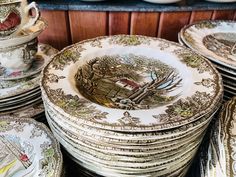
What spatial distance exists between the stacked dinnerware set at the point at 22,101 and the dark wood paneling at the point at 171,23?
33 cm

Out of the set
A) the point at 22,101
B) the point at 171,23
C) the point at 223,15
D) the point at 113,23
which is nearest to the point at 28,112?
the point at 22,101

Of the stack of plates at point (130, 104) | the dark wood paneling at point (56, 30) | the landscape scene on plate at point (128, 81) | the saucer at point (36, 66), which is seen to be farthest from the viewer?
the dark wood paneling at point (56, 30)

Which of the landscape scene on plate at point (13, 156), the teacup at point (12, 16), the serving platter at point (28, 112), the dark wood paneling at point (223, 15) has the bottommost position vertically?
the serving platter at point (28, 112)

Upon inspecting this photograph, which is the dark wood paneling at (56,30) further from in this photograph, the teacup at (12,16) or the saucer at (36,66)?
the teacup at (12,16)

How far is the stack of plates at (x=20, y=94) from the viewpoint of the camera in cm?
60

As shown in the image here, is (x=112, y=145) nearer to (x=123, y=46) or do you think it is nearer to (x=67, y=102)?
(x=67, y=102)

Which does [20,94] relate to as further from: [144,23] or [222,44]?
[222,44]

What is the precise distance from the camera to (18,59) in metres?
0.62

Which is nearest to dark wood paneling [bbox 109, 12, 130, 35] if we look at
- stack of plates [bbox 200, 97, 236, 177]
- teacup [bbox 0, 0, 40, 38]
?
teacup [bbox 0, 0, 40, 38]

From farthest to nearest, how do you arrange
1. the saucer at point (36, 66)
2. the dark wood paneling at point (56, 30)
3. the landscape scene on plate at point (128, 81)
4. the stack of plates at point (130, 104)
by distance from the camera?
the dark wood paneling at point (56, 30) < the saucer at point (36, 66) < the landscape scene on plate at point (128, 81) < the stack of plates at point (130, 104)

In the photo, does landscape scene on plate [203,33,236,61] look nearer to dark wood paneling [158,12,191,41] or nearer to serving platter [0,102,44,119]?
dark wood paneling [158,12,191,41]

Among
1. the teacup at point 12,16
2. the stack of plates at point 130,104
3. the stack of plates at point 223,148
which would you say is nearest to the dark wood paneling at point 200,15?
the stack of plates at point 130,104

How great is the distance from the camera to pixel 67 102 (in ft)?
1.51

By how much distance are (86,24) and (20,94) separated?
28cm
